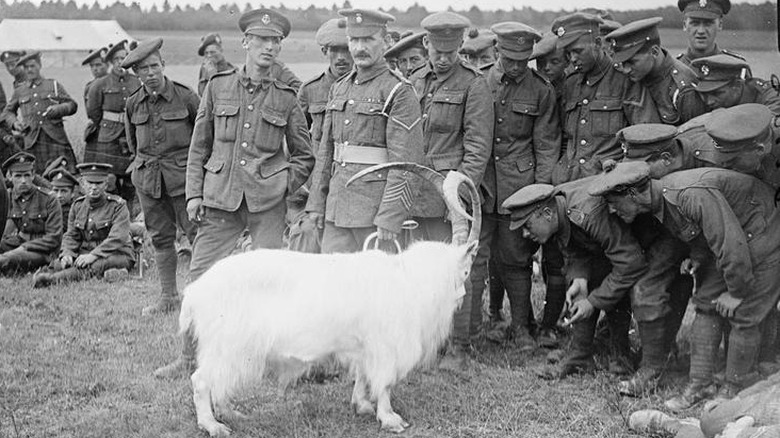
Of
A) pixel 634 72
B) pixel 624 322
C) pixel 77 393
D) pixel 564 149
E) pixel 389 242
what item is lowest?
pixel 77 393

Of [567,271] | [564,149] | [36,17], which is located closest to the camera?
[567,271]

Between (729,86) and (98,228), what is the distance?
23.0ft

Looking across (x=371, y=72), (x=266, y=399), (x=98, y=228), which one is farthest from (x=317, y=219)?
(x=98, y=228)

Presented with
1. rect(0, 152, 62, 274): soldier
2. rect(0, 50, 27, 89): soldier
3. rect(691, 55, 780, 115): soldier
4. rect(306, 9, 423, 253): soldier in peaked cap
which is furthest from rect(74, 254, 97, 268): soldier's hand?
rect(691, 55, 780, 115): soldier

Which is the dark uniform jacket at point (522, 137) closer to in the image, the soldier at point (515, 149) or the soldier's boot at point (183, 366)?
the soldier at point (515, 149)

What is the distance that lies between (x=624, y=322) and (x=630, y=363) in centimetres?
30

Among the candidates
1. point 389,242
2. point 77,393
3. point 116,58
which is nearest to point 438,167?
point 389,242

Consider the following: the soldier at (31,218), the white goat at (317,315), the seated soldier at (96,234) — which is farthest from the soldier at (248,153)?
the soldier at (31,218)

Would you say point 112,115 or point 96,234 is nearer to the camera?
point 96,234

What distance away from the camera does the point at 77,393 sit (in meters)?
6.04

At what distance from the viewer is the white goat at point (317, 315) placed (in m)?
5.00

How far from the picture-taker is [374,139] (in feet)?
20.0

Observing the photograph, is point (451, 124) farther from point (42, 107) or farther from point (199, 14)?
point (42, 107)

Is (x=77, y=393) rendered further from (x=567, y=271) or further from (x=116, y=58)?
(x=116, y=58)
